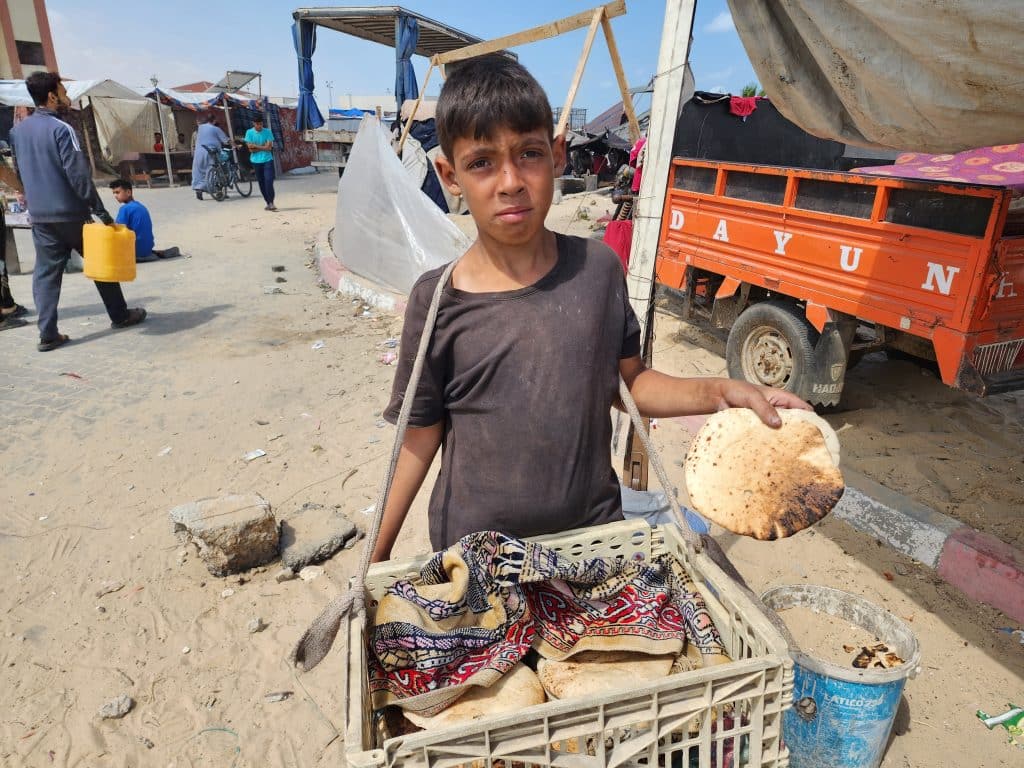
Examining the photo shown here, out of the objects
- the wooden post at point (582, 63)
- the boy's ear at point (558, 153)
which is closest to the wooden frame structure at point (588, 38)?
the wooden post at point (582, 63)

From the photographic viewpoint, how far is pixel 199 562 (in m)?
3.14

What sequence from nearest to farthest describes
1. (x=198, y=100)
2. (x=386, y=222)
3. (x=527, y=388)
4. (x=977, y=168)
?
(x=527, y=388) → (x=977, y=168) → (x=386, y=222) → (x=198, y=100)

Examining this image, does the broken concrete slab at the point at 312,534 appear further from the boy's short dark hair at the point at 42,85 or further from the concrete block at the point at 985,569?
→ the boy's short dark hair at the point at 42,85

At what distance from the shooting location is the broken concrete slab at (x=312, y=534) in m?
3.13

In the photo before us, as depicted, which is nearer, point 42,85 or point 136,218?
point 42,85

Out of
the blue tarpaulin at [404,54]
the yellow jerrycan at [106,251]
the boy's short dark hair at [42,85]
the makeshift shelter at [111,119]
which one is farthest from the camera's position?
the makeshift shelter at [111,119]

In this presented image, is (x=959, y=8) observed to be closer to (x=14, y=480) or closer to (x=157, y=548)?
(x=157, y=548)

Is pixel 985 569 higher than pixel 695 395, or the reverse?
pixel 695 395

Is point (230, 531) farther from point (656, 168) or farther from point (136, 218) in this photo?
point (136, 218)

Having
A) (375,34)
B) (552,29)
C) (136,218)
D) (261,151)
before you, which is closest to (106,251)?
(136,218)

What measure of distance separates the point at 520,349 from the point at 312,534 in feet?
7.94

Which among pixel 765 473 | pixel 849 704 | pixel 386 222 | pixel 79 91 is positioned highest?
pixel 79 91

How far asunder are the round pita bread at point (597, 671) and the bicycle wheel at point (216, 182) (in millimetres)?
18151

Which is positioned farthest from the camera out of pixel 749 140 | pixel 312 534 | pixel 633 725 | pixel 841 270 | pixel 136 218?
pixel 136 218
